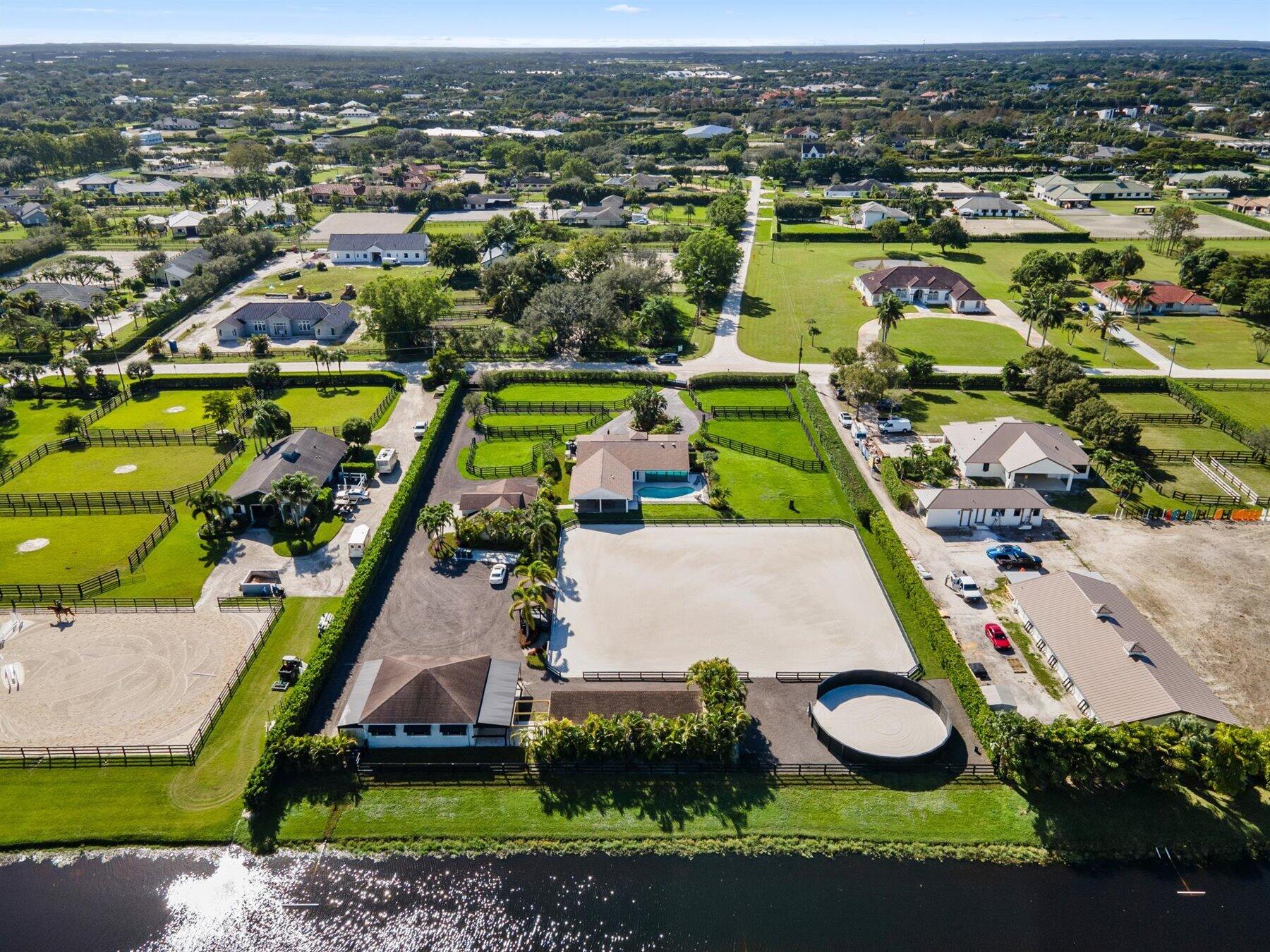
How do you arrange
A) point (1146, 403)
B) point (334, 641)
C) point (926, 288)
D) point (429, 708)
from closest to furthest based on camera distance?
point (429, 708) → point (334, 641) → point (1146, 403) → point (926, 288)

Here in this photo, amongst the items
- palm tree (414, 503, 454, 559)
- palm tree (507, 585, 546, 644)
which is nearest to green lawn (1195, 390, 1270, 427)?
palm tree (507, 585, 546, 644)

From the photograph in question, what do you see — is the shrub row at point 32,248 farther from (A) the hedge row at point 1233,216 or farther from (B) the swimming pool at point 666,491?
(A) the hedge row at point 1233,216

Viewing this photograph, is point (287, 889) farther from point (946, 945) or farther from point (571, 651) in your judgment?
point (946, 945)

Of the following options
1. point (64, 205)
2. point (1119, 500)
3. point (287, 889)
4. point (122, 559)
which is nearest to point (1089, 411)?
point (1119, 500)

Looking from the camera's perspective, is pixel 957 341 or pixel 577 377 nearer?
pixel 577 377

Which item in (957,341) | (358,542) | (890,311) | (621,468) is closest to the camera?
(358,542)

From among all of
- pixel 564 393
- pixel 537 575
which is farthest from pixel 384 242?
pixel 537 575

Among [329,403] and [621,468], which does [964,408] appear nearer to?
[621,468]
